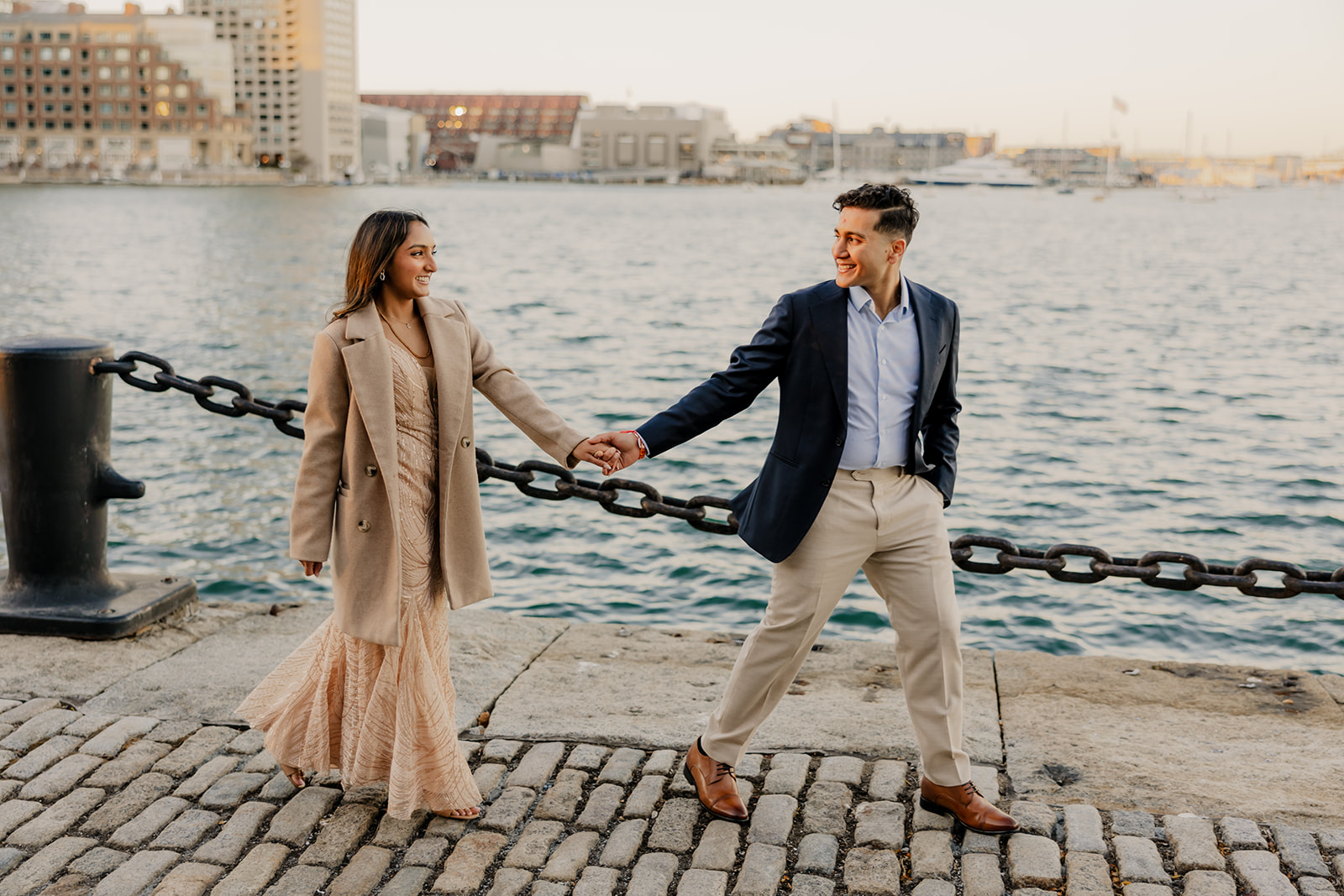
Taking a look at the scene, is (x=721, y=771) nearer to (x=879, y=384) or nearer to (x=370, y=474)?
(x=879, y=384)

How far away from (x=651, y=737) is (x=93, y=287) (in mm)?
32097

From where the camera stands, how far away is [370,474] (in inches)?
128

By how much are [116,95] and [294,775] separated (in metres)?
173

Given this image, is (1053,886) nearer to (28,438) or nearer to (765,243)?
(28,438)

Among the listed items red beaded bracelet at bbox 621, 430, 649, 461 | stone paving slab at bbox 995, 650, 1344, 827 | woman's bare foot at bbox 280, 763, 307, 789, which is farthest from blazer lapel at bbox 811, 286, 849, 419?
woman's bare foot at bbox 280, 763, 307, 789

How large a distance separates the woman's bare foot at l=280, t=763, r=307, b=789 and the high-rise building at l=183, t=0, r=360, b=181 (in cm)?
17939

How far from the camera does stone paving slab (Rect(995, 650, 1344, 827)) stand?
11.7ft

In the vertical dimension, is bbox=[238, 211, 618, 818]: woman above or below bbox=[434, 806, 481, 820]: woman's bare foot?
above

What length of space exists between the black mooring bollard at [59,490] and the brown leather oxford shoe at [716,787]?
2.50m

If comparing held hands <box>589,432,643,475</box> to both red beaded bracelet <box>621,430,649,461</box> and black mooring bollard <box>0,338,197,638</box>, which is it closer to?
red beaded bracelet <box>621,430,649,461</box>

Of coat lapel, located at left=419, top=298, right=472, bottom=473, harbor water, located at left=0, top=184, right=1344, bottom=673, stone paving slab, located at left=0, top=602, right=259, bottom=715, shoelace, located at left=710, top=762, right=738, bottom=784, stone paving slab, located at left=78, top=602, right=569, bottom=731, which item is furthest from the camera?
harbor water, located at left=0, top=184, right=1344, bottom=673

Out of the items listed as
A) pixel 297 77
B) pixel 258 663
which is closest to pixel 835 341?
pixel 258 663

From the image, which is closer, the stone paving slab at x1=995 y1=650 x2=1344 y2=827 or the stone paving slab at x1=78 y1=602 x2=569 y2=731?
the stone paving slab at x1=995 y1=650 x2=1344 y2=827

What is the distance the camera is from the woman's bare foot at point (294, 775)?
138 inches
